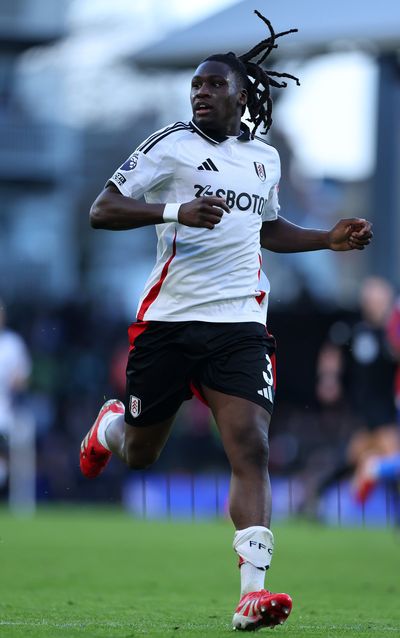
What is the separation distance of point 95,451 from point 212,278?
1.59 m

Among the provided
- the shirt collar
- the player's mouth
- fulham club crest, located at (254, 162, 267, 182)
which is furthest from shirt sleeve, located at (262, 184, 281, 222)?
the player's mouth

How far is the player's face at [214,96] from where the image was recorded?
6719 millimetres

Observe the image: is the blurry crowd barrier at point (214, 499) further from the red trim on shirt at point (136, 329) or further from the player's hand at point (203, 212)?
the player's hand at point (203, 212)

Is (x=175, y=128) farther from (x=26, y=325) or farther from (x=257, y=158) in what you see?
(x=26, y=325)

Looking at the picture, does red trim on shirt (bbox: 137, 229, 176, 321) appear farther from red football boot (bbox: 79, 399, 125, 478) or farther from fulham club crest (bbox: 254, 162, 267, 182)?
red football boot (bbox: 79, 399, 125, 478)

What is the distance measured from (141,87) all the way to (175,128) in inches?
1545

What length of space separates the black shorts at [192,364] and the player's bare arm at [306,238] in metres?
0.60

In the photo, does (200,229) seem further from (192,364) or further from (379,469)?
(379,469)

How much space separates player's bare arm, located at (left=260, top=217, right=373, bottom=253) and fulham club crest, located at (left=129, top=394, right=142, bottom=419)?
3.37 ft

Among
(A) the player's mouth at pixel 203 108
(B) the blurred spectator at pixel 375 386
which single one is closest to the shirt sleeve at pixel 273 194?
(A) the player's mouth at pixel 203 108

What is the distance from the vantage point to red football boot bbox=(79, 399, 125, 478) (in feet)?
25.7

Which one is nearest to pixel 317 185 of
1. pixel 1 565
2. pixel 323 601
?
pixel 1 565

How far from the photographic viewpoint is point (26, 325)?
2031cm

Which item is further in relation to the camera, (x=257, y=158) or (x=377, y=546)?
(x=377, y=546)
